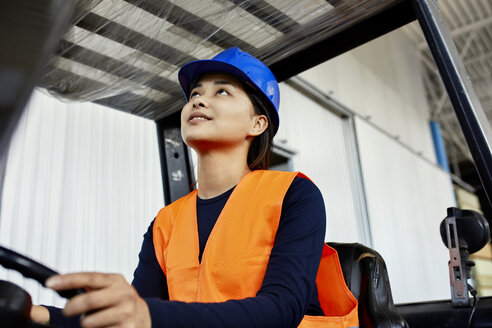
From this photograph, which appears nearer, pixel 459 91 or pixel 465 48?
pixel 459 91

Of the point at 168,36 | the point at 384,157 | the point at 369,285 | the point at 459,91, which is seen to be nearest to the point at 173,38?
the point at 168,36

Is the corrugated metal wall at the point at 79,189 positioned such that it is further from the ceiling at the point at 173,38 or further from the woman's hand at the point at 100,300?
the woman's hand at the point at 100,300

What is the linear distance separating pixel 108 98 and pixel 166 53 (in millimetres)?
445

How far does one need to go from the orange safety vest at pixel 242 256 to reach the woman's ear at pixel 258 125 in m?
0.22

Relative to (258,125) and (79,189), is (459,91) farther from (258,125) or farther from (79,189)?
(79,189)

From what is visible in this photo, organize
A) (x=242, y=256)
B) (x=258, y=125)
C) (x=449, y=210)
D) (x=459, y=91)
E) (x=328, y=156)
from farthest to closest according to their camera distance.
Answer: (x=328, y=156) → (x=449, y=210) → (x=258, y=125) → (x=459, y=91) → (x=242, y=256)

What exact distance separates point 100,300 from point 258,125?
51.1 inches

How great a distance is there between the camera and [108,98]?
236 cm

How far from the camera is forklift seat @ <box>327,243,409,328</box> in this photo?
5.88 feet

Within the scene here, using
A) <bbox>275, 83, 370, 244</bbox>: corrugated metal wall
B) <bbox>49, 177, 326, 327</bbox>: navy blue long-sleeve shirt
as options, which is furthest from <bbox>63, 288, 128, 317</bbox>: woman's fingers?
<bbox>275, 83, 370, 244</bbox>: corrugated metal wall

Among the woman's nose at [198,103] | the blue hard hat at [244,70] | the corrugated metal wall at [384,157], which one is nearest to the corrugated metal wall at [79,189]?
the blue hard hat at [244,70]

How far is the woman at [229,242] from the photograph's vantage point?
3.14ft

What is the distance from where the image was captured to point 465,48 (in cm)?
1211

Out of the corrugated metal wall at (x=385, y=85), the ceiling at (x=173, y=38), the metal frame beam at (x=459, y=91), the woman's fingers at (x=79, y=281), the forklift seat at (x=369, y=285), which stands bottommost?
the forklift seat at (x=369, y=285)
